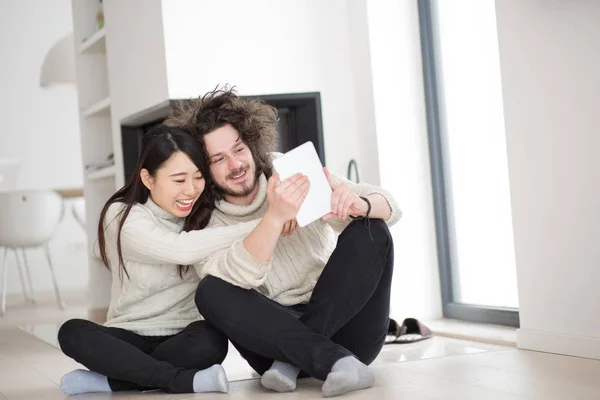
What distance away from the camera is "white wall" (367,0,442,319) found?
3430mm

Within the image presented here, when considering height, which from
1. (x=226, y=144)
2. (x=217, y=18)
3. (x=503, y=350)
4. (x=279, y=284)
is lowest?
(x=503, y=350)

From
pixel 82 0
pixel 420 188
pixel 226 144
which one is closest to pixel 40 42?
pixel 82 0

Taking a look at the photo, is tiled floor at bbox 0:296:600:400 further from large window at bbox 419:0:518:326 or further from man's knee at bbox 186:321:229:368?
large window at bbox 419:0:518:326

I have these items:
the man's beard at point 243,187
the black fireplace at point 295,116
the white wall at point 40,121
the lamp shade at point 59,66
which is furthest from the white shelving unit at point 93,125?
the man's beard at point 243,187

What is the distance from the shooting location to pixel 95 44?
15.5 feet

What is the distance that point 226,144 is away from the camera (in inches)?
86.1

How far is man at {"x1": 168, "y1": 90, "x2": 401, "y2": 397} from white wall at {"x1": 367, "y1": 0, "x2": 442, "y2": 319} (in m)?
1.17

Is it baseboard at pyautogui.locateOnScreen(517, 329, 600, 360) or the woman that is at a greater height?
the woman

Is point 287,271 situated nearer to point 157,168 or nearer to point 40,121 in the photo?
point 157,168

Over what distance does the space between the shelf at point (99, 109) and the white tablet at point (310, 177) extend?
2.57 meters

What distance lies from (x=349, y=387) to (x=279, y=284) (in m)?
0.40

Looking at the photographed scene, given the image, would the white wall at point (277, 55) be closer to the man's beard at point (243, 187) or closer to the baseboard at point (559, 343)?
the baseboard at point (559, 343)

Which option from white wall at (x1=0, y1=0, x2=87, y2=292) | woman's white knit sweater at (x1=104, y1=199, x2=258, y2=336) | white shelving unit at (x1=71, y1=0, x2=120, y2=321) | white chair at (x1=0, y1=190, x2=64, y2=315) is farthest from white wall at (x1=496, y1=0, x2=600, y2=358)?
white wall at (x1=0, y1=0, x2=87, y2=292)

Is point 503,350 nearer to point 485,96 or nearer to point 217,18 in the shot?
point 485,96
